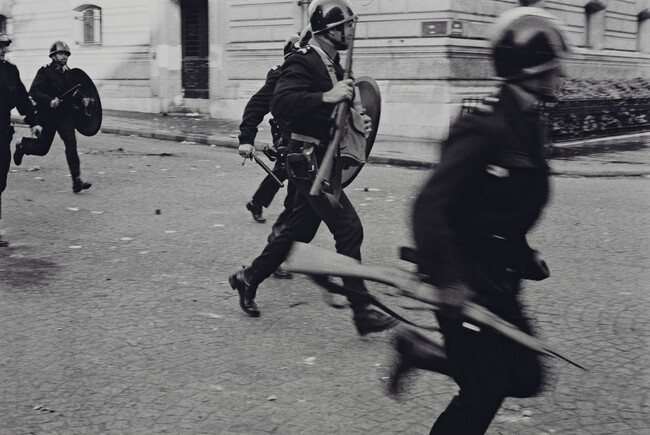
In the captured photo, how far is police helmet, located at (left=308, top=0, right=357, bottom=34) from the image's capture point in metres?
5.16

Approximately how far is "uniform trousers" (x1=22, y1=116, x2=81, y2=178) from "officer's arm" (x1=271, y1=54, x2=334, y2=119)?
5991 mm

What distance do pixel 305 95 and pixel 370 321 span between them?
52.8 inches

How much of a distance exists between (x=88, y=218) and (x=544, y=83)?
6967 mm

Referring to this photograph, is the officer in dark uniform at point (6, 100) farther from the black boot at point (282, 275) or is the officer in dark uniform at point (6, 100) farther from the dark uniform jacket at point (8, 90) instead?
the black boot at point (282, 275)

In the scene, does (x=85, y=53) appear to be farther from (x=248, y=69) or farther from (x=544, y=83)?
(x=544, y=83)

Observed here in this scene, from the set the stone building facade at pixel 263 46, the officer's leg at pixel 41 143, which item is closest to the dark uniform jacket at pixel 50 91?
the officer's leg at pixel 41 143

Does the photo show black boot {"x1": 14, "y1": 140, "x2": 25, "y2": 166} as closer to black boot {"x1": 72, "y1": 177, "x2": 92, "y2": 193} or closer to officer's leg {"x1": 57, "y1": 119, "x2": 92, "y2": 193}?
officer's leg {"x1": 57, "y1": 119, "x2": 92, "y2": 193}

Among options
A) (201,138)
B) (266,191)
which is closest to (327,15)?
(266,191)

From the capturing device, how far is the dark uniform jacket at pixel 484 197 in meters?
2.66

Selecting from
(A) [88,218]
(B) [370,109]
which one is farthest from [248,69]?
(B) [370,109]

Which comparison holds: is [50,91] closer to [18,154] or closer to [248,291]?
[18,154]

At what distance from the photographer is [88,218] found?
9039 mm

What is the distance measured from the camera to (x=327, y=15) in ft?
17.0

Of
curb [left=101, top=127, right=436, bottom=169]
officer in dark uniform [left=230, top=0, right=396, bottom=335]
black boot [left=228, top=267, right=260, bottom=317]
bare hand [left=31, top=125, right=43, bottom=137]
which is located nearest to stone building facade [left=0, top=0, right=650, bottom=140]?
curb [left=101, top=127, right=436, bottom=169]
